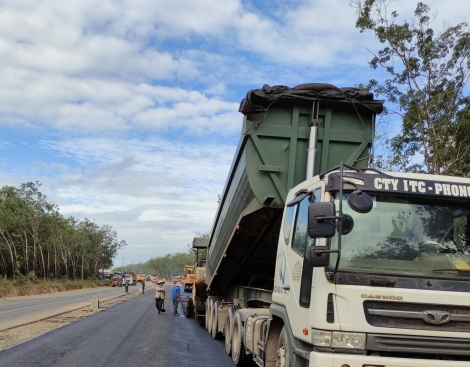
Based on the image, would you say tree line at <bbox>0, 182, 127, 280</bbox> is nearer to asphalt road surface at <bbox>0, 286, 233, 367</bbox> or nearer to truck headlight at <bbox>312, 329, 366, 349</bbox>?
asphalt road surface at <bbox>0, 286, 233, 367</bbox>

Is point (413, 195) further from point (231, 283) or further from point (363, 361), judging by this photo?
point (231, 283)

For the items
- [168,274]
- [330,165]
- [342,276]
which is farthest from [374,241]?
[168,274]

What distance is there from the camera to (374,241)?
4703 millimetres

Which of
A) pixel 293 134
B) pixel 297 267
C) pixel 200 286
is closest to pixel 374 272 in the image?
pixel 297 267

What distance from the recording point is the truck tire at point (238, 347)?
354 inches

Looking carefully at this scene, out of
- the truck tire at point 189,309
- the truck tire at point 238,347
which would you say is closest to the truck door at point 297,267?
the truck tire at point 238,347

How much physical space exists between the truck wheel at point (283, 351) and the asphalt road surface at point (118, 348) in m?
3.37

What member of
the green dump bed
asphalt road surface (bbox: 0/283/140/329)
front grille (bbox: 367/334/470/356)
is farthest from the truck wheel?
asphalt road surface (bbox: 0/283/140/329)

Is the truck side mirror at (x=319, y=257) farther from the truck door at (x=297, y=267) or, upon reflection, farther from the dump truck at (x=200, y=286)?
the dump truck at (x=200, y=286)

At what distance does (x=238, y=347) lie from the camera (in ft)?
30.1

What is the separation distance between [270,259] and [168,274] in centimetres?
17097

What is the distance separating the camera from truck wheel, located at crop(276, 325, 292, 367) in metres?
5.42

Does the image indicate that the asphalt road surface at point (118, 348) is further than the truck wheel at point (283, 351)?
Yes

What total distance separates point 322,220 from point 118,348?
752cm
